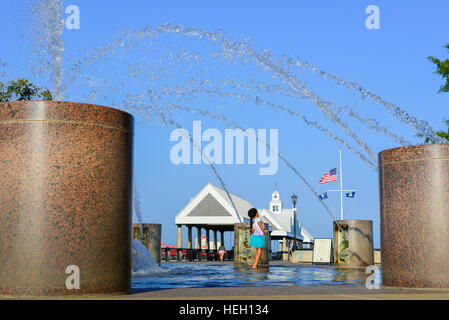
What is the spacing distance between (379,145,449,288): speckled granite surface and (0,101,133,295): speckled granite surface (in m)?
4.09

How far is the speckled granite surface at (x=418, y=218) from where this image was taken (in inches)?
316

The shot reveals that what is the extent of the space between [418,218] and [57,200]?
5.00 m

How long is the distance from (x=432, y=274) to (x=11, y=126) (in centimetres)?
587

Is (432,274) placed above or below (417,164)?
below

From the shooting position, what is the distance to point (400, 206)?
840 cm

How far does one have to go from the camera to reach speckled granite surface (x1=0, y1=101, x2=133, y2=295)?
20.3 feet

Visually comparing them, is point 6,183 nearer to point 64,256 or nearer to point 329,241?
point 64,256

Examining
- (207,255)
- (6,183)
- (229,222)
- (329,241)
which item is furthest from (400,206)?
(229,222)

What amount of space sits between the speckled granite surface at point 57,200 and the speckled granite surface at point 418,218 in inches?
161

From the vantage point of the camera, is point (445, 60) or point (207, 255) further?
point (207, 255)

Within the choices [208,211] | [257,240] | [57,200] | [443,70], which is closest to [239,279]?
[257,240]

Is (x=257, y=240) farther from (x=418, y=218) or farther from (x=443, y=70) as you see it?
(x=443, y=70)

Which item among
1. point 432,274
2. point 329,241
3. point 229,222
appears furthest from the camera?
point 229,222
